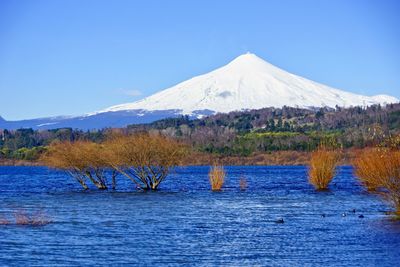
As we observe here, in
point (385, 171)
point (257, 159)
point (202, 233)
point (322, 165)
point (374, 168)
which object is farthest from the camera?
point (257, 159)

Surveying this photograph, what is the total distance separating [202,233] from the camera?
30516 mm

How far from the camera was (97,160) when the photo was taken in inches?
2042

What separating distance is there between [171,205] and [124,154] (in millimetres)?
9111

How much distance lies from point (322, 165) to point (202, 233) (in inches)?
896

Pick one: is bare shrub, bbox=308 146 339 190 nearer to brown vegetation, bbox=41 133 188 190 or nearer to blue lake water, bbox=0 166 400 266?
blue lake water, bbox=0 166 400 266

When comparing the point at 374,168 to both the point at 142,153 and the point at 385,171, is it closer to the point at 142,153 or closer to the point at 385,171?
the point at 385,171

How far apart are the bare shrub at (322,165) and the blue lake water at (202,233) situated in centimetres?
335

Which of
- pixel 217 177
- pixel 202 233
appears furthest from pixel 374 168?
pixel 217 177

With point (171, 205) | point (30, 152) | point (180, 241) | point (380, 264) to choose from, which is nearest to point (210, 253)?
point (180, 241)

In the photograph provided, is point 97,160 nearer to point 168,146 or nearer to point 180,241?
point 168,146

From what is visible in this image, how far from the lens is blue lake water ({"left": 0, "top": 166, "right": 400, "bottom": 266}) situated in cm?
2448

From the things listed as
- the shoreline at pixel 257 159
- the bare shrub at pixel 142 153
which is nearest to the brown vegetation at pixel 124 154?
the bare shrub at pixel 142 153

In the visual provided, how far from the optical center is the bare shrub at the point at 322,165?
4972 centimetres

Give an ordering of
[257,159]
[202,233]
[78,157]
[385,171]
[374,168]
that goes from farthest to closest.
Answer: [257,159]
[78,157]
[374,168]
[385,171]
[202,233]
